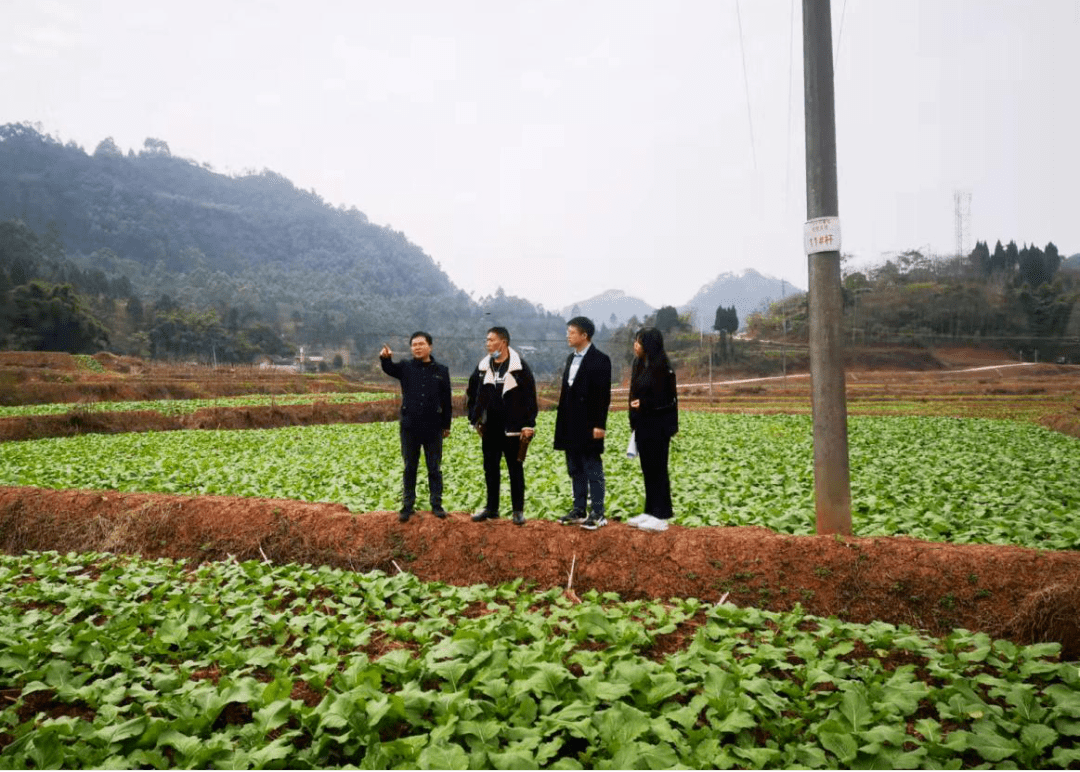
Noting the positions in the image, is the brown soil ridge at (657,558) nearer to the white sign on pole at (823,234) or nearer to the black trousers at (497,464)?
the black trousers at (497,464)

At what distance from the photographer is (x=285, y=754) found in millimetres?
3264

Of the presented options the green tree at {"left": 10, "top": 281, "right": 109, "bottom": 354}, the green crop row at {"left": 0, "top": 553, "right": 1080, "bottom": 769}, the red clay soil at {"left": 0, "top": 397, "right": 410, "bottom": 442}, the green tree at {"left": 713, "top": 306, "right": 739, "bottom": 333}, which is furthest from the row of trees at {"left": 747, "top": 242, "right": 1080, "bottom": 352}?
the green tree at {"left": 10, "top": 281, "right": 109, "bottom": 354}

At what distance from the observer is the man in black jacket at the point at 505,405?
23.1ft

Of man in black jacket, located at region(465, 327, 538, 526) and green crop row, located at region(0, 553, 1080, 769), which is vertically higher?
man in black jacket, located at region(465, 327, 538, 526)

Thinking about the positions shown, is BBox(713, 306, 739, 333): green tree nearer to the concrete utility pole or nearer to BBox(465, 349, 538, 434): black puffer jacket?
the concrete utility pole

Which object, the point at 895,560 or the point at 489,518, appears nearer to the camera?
the point at 895,560

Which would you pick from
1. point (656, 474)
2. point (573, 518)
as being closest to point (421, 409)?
point (573, 518)

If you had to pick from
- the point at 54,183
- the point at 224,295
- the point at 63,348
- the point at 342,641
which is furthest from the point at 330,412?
the point at 54,183

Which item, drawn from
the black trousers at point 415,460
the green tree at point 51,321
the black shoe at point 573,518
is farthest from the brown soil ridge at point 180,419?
the green tree at point 51,321

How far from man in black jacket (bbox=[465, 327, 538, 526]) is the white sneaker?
4.47 feet

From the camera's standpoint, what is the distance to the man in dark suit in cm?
682

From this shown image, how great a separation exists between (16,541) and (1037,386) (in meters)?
60.1

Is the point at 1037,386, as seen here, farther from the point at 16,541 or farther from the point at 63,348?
the point at 63,348

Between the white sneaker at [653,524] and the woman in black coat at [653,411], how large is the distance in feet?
0.22
